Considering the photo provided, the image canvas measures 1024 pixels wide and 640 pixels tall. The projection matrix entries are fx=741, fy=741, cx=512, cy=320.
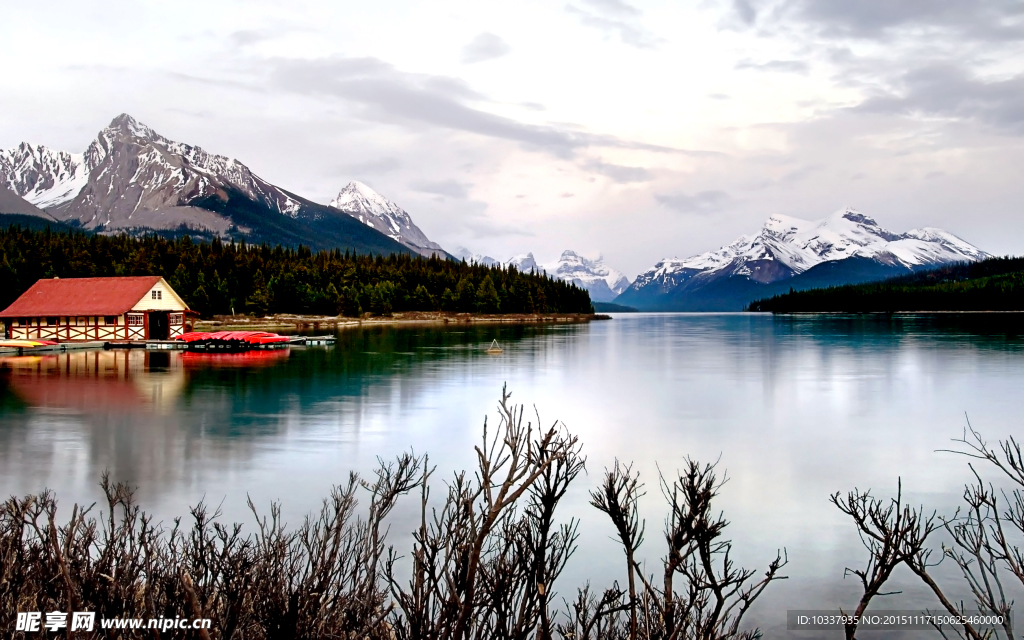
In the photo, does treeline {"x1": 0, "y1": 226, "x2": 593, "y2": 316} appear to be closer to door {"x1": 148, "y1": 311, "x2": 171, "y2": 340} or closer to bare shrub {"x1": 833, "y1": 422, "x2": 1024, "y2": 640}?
door {"x1": 148, "y1": 311, "x2": 171, "y2": 340}

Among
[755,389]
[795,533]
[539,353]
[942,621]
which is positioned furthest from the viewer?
[539,353]

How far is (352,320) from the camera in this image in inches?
4838

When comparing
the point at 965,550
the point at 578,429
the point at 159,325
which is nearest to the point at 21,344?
the point at 159,325

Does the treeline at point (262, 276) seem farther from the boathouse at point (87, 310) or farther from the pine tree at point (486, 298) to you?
the boathouse at point (87, 310)

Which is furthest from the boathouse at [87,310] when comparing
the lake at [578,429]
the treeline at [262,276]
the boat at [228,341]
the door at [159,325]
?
the treeline at [262,276]

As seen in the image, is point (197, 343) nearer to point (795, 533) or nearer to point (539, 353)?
point (539, 353)

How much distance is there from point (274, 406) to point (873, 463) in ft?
63.6

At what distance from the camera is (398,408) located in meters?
26.8

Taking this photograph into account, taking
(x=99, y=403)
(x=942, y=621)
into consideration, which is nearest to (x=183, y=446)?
(x=99, y=403)

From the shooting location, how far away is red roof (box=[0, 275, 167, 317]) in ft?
194

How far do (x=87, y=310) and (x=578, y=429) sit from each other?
50.9 meters

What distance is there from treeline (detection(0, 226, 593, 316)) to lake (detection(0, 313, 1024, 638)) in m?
64.9

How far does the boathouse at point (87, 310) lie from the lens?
59344 millimetres

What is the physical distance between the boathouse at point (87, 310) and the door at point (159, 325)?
85 centimetres
